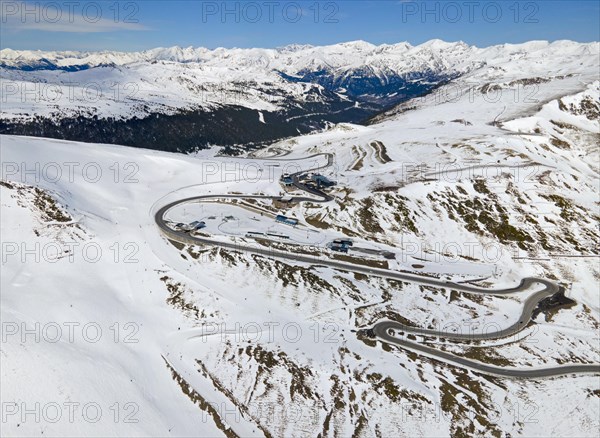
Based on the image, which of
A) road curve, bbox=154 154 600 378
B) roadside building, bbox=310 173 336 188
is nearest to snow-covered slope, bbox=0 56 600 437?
road curve, bbox=154 154 600 378

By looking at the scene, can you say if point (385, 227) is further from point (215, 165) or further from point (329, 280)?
point (215, 165)

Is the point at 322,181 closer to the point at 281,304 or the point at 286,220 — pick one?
the point at 286,220

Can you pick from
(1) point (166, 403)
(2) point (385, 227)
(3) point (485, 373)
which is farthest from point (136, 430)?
(2) point (385, 227)

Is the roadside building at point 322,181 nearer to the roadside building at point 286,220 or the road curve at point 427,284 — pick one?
the road curve at point 427,284

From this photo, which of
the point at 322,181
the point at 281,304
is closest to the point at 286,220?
the point at 322,181

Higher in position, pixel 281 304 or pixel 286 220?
pixel 286 220

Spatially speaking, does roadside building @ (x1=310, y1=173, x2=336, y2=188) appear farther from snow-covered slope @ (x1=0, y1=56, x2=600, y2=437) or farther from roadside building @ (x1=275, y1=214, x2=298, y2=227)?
roadside building @ (x1=275, y1=214, x2=298, y2=227)
